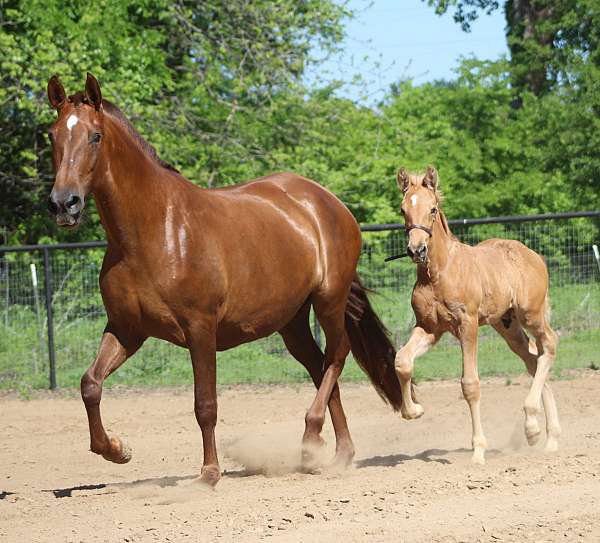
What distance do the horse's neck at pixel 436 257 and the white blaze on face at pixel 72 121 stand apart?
2594mm

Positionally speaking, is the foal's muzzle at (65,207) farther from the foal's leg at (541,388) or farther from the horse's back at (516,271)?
the foal's leg at (541,388)

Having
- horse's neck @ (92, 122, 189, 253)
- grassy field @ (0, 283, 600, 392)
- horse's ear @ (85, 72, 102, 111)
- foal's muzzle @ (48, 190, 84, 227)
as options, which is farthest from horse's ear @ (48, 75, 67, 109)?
grassy field @ (0, 283, 600, 392)

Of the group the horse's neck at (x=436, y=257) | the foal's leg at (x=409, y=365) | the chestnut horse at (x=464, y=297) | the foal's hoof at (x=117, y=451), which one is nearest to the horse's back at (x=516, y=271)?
the chestnut horse at (x=464, y=297)

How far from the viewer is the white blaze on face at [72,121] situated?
608 cm

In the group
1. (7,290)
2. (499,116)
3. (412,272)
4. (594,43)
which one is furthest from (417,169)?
(7,290)

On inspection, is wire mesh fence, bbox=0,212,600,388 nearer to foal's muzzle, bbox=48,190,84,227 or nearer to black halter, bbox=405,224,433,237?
black halter, bbox=405,224,433,237

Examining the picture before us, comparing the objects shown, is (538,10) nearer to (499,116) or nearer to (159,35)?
(499,116)

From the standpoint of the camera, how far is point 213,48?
1820 centimetres

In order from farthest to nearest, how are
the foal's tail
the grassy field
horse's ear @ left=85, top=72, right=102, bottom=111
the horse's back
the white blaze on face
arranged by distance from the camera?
the grassy field, the foal's tail, the horse's back, horse's ear @ left=85, top=72, right=102, bottom=111, the white blaze on face

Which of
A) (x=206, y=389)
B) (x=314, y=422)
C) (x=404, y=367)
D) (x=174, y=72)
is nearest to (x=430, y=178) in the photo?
(x=404, y=367)

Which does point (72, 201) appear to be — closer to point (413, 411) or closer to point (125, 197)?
point (125, 197)

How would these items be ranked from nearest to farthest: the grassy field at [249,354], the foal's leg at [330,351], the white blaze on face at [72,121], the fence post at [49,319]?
the white blaze on face at [72,121] → the foal's leg at [330,351] → the fence post at [49,319] → the grassy field at [249,354]

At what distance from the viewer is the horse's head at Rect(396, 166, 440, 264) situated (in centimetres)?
689

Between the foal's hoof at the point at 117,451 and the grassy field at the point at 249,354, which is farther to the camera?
the grassy field at the point at 249,354
